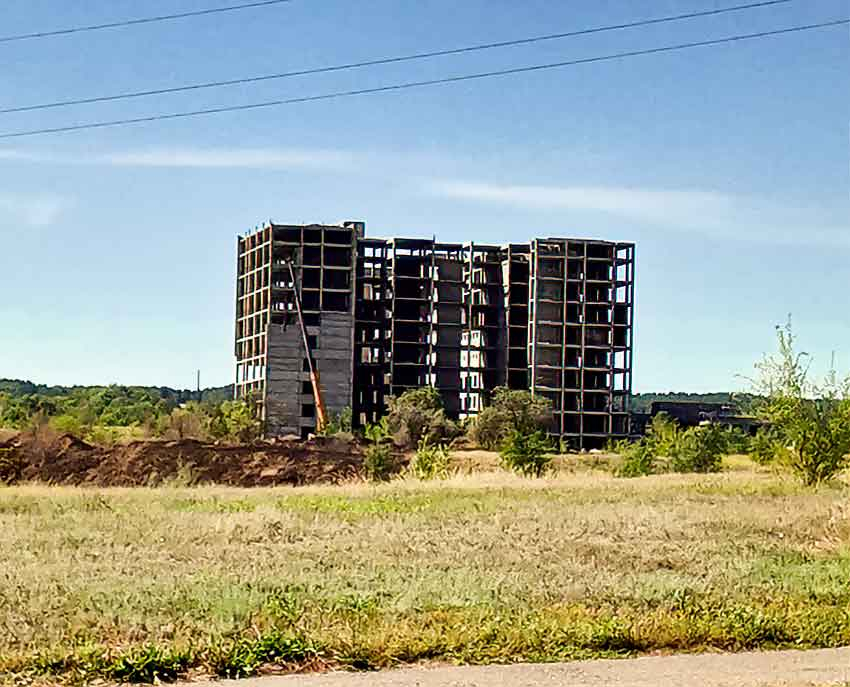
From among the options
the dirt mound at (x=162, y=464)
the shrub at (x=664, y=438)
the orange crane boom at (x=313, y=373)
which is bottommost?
the dirt mound at (x=162, y=464)

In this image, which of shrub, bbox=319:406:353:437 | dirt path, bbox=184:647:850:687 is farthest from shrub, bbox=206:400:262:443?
dirt path, bbox=184:647:850:687

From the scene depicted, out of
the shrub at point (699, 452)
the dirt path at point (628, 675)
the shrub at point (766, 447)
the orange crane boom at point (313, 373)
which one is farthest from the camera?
the orange crane boom at point (313, 373)

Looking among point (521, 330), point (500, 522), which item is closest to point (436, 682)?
point (500, 522)

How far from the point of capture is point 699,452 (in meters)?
58.5

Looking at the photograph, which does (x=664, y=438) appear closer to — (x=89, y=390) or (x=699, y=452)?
(x=699, y=452)

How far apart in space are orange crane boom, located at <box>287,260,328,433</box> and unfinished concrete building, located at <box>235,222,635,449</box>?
385 millimetres

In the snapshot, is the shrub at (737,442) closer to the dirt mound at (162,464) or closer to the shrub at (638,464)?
the shrub at (638,464)

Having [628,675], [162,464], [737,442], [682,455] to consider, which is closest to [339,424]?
[737,442]

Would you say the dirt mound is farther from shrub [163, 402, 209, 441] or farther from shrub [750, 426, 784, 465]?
shrub [163, 402, 209, 441]

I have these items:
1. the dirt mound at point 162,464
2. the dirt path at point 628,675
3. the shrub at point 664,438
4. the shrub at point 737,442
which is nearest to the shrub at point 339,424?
the shrub at point 664,438

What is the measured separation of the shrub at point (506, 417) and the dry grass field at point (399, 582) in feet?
170

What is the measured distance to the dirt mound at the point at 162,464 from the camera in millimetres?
49594

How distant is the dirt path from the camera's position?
10.8m

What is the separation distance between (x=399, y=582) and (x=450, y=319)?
81618 mm
